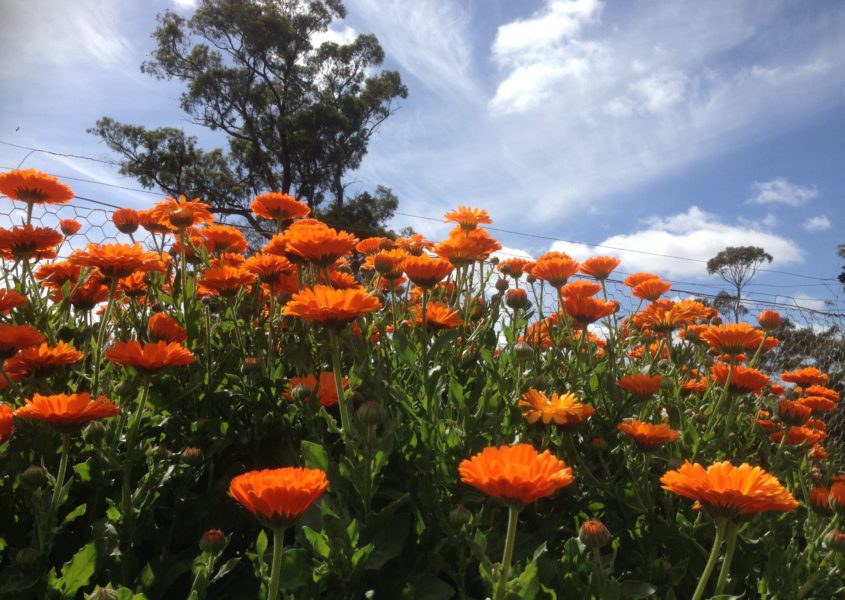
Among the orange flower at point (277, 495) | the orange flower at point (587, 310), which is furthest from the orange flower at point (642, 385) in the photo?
the orange flower at point (277, 495)

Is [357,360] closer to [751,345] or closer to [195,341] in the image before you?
[195,341]

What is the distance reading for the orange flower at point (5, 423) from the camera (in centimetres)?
92

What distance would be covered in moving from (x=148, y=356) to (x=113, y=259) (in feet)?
1.02

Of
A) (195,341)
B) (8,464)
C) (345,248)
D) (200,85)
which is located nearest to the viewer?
(8,464)

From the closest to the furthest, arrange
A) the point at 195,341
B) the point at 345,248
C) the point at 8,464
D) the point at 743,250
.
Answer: the point at 8,464, the point at 345,248, the point at 195,341, the point at 743,250

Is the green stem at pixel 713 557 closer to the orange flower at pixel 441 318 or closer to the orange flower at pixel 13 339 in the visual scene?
the orange flower at pixel 441 318

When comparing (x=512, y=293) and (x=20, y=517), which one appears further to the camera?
(x=512, y=293)

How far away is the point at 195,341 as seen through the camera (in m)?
1.32

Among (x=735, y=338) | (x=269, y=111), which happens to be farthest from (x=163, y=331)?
(x=269, y=111)

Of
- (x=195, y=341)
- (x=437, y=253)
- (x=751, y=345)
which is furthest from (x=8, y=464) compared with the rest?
(x=751, y=345)

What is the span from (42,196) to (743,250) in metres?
18.6

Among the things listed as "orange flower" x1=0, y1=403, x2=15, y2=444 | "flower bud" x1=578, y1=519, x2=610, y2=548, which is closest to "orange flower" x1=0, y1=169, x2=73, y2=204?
"orange flower" x1=0, y1=403, x2=15, y2=444

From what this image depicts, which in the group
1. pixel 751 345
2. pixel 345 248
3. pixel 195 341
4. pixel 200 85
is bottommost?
pixel 195 341

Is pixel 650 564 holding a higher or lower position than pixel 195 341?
lower
